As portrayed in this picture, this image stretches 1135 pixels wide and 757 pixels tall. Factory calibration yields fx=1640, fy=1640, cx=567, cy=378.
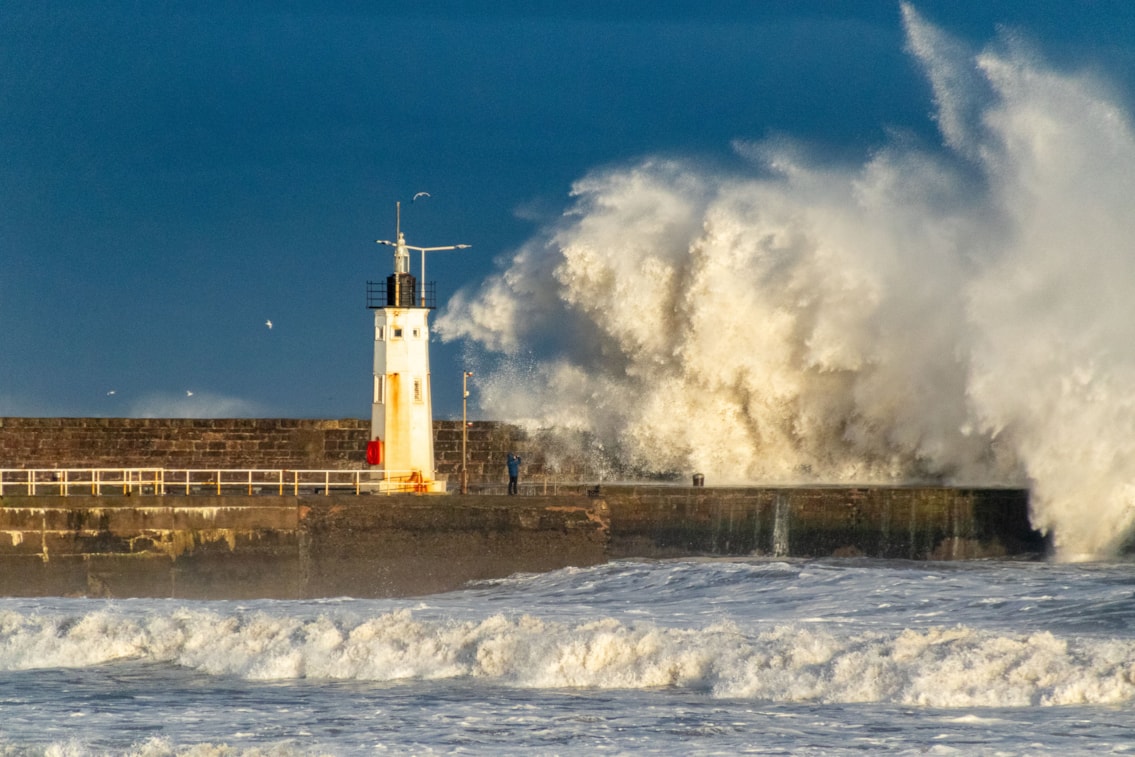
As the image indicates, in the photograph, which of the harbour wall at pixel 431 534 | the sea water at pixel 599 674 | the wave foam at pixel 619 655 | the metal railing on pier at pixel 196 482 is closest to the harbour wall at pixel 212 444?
the metal railing on pier at pixel 196 482

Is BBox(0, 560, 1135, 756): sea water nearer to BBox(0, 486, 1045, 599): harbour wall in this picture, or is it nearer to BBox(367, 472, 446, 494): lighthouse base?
BBox(0, 486, 1045, 599): harbour wall

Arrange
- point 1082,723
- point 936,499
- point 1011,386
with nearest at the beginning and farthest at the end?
point 1082,723
point 936,499
point 1011,386

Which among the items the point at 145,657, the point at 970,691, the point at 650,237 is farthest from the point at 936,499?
the point at 145,657

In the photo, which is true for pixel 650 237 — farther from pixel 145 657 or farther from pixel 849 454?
pixel 145 657

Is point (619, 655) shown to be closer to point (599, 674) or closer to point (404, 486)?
point (599, 674)

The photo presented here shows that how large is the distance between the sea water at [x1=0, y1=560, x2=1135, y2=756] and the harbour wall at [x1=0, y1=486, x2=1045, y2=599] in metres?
1.09

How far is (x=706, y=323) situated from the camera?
66.6 feet

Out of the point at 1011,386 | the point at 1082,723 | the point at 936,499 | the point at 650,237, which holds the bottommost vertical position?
the point at 1082,723

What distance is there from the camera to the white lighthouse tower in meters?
17.1

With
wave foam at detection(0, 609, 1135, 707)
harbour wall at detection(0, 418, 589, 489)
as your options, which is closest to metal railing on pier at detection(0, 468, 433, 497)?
harbour wall at detection(0, 418, 589, 489)

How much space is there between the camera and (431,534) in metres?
15.9

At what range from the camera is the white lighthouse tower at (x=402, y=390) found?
17.1 meters

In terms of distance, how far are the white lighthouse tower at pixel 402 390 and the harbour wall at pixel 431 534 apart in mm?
1185

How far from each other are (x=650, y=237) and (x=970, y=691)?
1193 centimetres
